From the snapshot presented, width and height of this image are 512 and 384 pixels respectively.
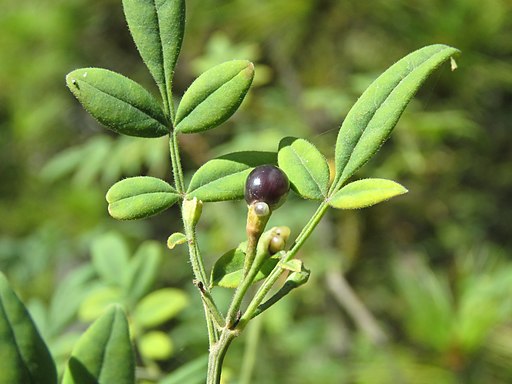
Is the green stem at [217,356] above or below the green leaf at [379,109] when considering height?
below

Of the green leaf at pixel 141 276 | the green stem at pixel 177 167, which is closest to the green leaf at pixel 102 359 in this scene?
the green stem at pixel 177 167

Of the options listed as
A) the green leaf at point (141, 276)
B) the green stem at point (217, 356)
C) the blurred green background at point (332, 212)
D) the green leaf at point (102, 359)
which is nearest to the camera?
the green stem at point (217, 356)

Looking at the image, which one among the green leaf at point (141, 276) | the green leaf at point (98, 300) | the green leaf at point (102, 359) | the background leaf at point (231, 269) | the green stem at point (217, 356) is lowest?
the green leaf at point (98, 300)

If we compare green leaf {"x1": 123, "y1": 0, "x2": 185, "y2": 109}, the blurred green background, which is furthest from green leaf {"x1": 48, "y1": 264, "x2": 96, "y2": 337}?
green leaf {"x1": 123, "y1": 0, "x2": 185, "y2": 109}

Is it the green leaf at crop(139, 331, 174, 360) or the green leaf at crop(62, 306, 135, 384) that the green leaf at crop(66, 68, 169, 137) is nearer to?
the green leaf at crop(62, 306, 135, 384)

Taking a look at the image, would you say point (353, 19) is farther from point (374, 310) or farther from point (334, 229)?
point (374, 310)

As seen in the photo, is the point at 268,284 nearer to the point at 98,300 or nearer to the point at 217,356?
the point at 217,356

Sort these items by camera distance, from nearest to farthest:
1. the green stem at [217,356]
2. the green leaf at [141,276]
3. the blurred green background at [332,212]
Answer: the green stem at [217,356], the green leaf at [141,276], the blurred green background at [332,212]

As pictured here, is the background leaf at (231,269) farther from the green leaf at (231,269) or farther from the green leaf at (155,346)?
the green leaf at (155,346)
